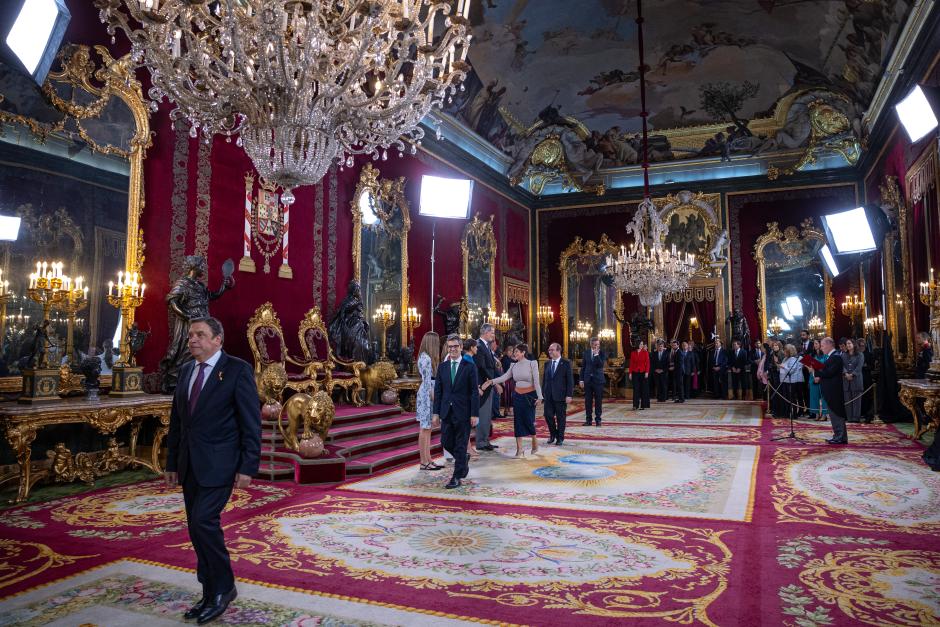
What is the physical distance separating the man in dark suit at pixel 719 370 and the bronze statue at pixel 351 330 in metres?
11.3

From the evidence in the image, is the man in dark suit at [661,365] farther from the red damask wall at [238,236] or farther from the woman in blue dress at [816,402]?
the red damask wall at [238,236]

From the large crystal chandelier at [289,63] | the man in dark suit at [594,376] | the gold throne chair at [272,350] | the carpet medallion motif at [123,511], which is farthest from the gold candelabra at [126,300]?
the man in dark suit at [594,376]

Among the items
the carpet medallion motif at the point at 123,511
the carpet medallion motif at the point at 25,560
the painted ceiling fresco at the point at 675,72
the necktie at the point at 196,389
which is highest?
the painted ceiling fresco at the point at 675,72

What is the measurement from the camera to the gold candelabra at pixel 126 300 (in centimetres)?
754

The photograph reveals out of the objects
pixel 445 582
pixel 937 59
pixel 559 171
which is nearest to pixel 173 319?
pixel 445 582

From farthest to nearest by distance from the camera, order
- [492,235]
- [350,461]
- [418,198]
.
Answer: [492,235], [418,198], [350,461]

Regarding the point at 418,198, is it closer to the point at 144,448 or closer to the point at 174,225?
the point at 174,225

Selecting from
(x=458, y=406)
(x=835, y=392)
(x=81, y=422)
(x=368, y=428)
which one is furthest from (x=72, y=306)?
(x=835, y=392)

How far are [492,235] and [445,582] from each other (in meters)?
15.1

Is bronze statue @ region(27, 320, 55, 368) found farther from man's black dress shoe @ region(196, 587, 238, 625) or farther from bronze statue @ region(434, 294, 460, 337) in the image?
bronze statue @ region(434, 294, 460, 337)

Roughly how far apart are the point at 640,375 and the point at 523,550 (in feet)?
39.9

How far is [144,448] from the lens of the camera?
795 centimetres

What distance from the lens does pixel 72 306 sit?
7.30 meters

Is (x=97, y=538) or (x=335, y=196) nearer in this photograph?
(x=97, y=538)
